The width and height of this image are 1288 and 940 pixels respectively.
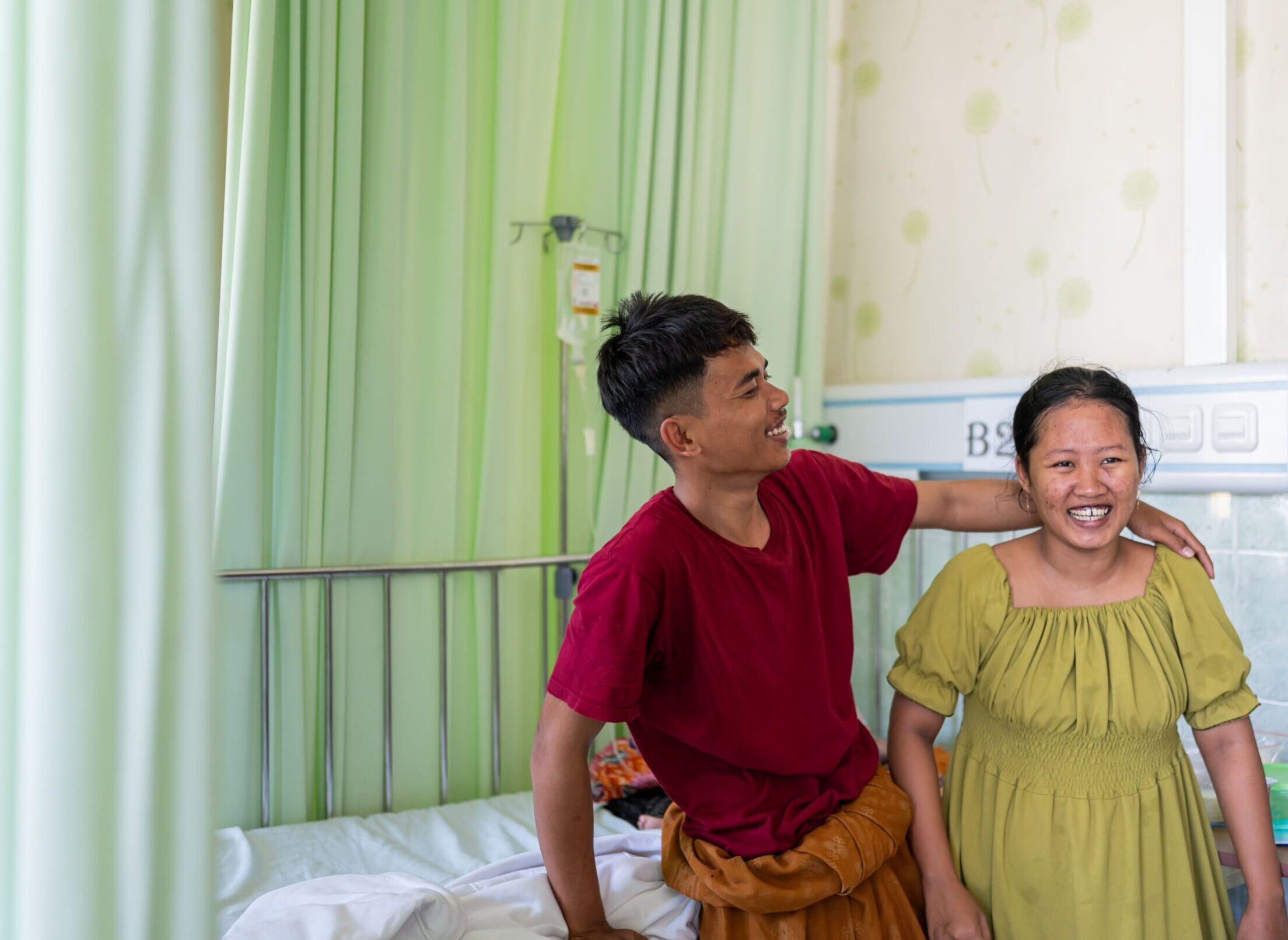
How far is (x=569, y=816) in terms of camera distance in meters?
1.56

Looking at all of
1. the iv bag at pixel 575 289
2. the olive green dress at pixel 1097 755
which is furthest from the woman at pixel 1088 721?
the iv bag at pixel 575 289

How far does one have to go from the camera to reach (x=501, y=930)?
5.18 feet

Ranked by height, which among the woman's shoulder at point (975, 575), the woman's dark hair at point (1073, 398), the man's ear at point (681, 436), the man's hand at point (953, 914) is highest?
the woman's dark hair at point (1073, 398)

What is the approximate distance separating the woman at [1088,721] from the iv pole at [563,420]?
1.09 metres

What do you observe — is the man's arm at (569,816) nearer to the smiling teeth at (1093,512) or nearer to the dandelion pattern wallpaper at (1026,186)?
the smiling teeth at (1093,512)

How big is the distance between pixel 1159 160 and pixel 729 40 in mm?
1172

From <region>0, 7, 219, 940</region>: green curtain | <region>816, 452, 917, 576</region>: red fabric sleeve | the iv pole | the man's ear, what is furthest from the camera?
the iv pole

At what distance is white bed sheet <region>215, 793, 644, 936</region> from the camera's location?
6.51ft

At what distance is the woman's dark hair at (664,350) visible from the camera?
5.54ft

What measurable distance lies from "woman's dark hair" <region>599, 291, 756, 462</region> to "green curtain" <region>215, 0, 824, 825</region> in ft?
2.82

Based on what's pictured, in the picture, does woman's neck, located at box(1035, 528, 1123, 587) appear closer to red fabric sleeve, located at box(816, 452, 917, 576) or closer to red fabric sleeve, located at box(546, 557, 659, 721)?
red fabric sleeve, located at box(816, 452, 917, 576)

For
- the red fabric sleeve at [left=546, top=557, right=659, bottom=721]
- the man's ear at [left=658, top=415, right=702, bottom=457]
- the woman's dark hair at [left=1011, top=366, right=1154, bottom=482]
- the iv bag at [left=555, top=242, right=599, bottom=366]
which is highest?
the iv bag at [left=555, top=242, right=599, bottom=366]

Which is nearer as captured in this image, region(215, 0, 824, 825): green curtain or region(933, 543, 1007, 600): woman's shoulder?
region(933, 543, 1007, 600): woman's shoulder

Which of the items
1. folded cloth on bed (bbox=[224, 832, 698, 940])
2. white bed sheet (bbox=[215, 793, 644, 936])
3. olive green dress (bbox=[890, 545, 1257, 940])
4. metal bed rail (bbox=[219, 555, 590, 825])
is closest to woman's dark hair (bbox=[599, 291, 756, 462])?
olive green dress (bbox=[890, 545, 1257, 940])
